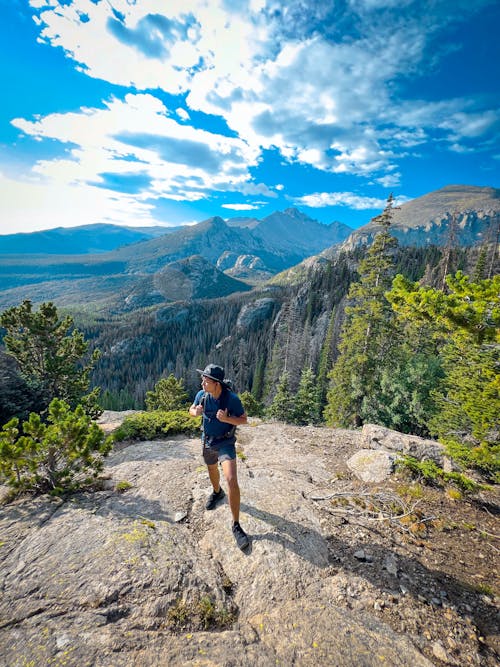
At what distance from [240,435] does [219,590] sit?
8.69 metres

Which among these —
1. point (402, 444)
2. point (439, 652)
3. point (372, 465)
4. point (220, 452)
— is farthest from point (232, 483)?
point (402, 444)

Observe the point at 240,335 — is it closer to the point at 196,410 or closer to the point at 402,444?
the point at 402,444

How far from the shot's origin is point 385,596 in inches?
170

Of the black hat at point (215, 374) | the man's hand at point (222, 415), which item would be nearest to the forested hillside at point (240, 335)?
the black hat at point (215, 374)

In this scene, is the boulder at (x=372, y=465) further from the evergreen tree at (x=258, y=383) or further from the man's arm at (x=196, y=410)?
the evergreen tree at (x=258, y=383)

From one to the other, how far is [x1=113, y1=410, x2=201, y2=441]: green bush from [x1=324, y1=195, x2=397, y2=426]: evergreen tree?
12.2m

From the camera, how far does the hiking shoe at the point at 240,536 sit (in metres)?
5.06

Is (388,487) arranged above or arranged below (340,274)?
below

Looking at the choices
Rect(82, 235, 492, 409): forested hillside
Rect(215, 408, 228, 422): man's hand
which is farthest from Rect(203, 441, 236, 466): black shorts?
Rect(82, 235, 492, 409): forested hillside

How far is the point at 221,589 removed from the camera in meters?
4.33

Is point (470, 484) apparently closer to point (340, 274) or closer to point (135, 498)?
point (135, 498)

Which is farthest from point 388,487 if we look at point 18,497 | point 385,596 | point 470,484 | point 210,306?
point 210,306

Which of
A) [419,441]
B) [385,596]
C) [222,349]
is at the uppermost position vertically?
[385,596]

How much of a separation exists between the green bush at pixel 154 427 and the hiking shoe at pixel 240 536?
26.1ft
